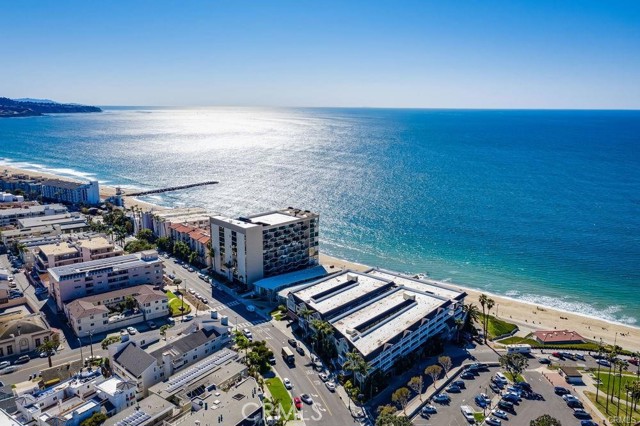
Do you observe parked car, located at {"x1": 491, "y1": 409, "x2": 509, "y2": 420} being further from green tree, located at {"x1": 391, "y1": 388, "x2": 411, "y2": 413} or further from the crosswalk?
the crosswalk

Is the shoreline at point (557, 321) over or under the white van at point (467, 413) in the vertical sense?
under

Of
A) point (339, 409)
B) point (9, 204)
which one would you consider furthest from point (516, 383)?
point (9, 204)

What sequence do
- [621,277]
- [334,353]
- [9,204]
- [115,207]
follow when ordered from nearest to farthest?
1. [334,353]
2. [621,277]
3. [9,204]
4. [115,207]

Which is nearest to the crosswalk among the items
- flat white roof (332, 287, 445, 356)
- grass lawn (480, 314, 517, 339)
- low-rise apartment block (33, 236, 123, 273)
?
flat white roof (332, 287, 445, 356)

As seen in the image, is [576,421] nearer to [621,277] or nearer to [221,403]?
[221,403]

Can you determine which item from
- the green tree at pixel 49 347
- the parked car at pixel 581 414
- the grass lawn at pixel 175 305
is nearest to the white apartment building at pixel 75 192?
the grass lawn at pixel 175 305

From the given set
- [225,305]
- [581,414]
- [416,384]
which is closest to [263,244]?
[225,305]

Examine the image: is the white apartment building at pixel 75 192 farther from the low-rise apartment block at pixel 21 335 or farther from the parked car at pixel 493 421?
the parked car at pixel 493 421
